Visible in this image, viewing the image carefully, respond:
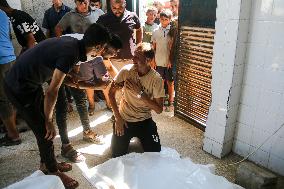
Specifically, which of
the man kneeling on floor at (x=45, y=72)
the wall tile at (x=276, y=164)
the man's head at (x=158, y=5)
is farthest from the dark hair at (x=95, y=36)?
the man's head at (x=158, y=5)

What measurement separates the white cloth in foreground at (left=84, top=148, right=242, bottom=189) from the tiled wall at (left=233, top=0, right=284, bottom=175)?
758 millimetres

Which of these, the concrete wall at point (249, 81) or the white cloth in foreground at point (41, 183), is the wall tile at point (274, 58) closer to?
the concrete wall at point (249, 81)

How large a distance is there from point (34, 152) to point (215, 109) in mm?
2756

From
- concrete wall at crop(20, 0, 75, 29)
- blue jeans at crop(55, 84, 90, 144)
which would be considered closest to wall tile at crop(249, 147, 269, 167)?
blue jeans at crop(55, 84, 90, 144)

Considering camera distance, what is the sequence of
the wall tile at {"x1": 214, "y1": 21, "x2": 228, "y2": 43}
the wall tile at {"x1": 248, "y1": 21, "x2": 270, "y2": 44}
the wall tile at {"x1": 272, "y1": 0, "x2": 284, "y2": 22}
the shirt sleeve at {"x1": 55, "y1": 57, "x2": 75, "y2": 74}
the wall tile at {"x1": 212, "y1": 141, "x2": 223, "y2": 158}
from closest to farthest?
the shirt sleeve at {"x1": 55, "y1": 57, "x2": 75, "y2": 74}, the wall tile at {"x1": 272, "y1": 0, "x2": 284, "y2": 22}, the wall tile at {"x1": 248, "y1": 21, "x2": 270, "y2": 44}, the wall tile at {"x1": 214, "y1": 21, "x2": 228, "y2": 43}, the wall tile at {"x1": 212, "y1": 141, "x2": 223, "y2": 158}

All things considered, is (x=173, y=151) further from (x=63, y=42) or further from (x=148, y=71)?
(x=63, y=42)

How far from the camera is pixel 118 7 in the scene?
189 inches

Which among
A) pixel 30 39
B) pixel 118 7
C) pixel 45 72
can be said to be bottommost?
pixel 45 72

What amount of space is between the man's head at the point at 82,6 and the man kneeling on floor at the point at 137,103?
1931 millimetres

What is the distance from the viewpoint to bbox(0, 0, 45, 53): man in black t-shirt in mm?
4113

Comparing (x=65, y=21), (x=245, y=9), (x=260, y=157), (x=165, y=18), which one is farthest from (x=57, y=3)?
(x=260, y=157)

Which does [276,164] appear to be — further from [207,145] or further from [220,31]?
[220,31]

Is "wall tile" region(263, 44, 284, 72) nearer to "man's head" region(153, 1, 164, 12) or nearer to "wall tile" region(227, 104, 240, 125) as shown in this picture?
"wall tile" region(227, 104, 240, 125)

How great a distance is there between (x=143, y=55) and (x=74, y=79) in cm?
108
